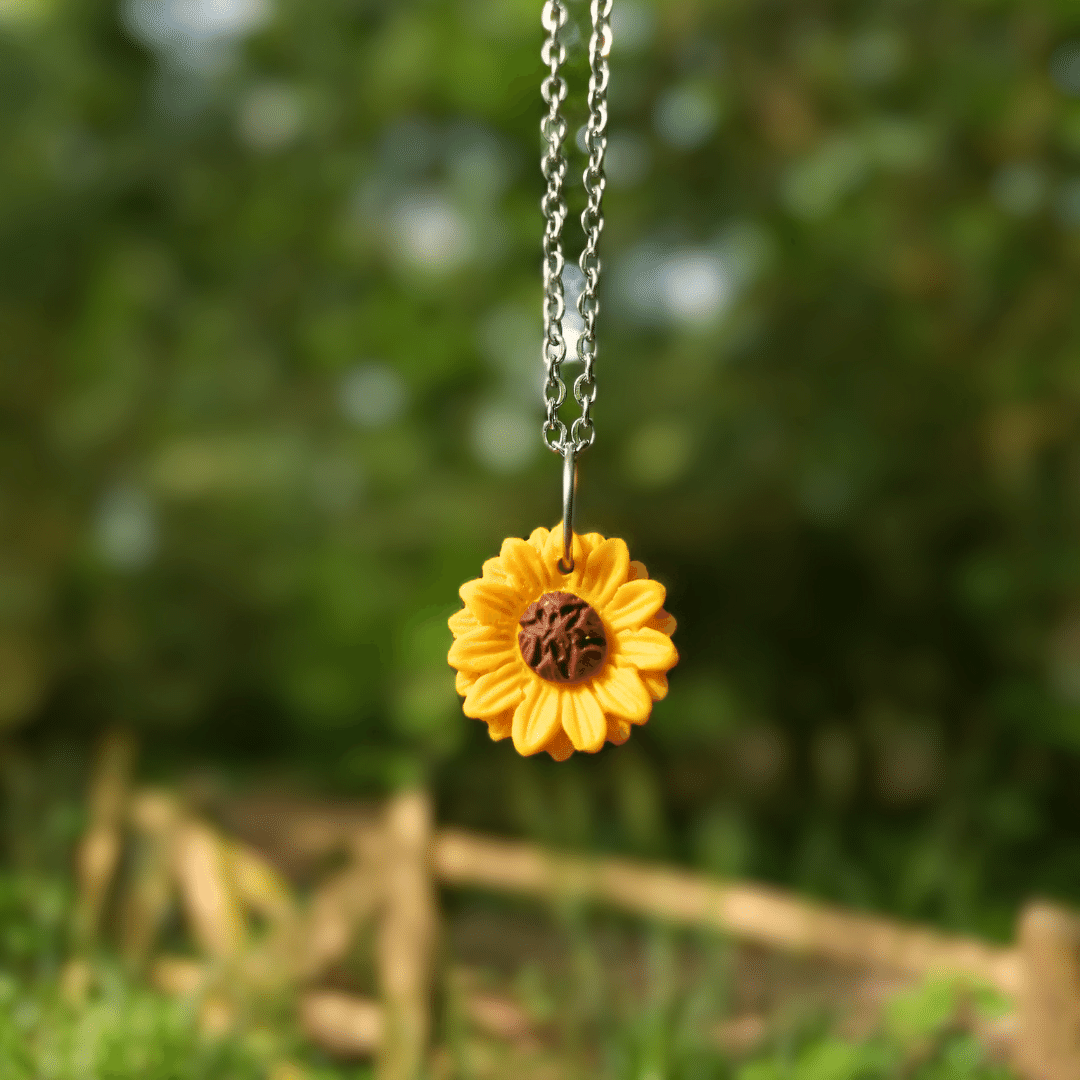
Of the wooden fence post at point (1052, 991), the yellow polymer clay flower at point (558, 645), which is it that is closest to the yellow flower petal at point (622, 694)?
the yellow polymer clay flower at point (558, 645)

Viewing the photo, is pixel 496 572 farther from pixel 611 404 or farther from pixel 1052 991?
pixel 611 404

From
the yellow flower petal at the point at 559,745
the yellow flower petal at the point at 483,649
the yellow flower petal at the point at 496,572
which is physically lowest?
the yellow flower petal at the point at 559,745

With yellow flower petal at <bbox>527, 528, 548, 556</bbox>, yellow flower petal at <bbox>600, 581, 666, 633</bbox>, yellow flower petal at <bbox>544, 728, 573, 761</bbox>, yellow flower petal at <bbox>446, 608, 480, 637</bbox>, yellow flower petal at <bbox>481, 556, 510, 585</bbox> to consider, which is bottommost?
yellow flower petal at <bbox>544, 728, 573, 761</bbox>

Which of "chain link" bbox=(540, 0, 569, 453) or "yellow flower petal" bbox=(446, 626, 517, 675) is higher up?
"chain link" bbox=(540, 0, 569, 453)

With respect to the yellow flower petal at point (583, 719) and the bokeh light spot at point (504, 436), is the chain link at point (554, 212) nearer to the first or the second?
the yellow flower petal at point (583, 719)

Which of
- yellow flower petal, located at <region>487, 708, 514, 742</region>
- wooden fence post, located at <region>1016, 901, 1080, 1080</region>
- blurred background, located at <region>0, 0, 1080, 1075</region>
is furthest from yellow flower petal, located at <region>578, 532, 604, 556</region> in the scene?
blurred background, located at <region>0, 0, 1080, 1075</region>

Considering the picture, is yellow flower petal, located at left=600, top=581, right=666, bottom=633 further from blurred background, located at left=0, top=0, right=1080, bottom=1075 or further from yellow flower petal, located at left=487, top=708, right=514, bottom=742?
blurred background, located at left=0, top=0, right=1080, bottom=1075

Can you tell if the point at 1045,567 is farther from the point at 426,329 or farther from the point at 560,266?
the point at 560,266
